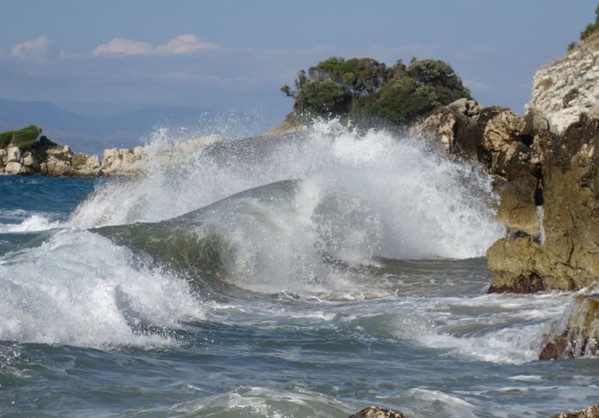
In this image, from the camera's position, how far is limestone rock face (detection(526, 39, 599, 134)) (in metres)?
23.8

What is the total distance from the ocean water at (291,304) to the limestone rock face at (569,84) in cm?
498

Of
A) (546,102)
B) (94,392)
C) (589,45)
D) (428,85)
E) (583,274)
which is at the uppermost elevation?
(428,85)

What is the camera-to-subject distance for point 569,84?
26.1 metres

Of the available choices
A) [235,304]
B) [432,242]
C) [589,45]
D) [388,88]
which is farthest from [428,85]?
[235,304]

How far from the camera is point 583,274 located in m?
11.8

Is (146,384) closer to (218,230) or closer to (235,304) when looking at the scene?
(235,304)

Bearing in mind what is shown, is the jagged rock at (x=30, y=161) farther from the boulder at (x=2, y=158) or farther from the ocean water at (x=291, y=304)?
the ocean water at (x=291, y=304)

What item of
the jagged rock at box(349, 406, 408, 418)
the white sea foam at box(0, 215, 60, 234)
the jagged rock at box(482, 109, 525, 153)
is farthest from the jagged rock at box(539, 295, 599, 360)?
the white sea foam at box(0, 215, 60, 234)

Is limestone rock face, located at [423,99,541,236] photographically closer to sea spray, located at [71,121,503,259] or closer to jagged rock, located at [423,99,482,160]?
jagged rock, located at [423,99,482,160]

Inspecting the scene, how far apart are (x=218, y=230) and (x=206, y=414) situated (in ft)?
32.1

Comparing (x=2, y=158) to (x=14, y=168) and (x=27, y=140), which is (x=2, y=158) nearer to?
(x=27, y=140)

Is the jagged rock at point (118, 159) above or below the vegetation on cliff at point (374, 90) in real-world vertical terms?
below

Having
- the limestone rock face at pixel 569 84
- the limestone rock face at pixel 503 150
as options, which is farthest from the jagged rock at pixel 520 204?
the limestone rock face at pixel 569 84

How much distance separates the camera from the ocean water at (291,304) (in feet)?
23.7
